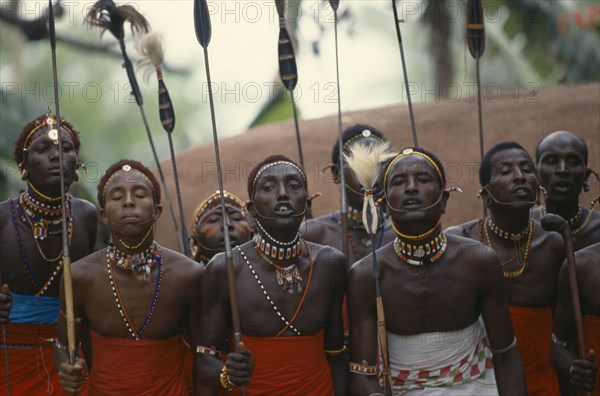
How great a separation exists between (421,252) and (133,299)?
1563 millimetres

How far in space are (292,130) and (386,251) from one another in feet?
18.7

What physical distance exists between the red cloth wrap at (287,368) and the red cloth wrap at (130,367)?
18.7 inches

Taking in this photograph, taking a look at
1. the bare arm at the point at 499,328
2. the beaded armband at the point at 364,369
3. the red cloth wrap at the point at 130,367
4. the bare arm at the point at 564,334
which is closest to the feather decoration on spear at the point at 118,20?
the red cloth wrap at the point at 130,367

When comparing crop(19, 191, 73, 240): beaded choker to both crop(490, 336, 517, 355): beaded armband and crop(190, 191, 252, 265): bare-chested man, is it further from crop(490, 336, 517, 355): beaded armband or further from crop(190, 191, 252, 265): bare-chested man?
crop(490, 336, 517, 355): beaded armband

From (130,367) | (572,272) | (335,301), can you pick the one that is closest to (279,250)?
(335,301)

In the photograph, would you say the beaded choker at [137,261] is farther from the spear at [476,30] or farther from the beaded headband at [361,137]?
the spear at [476,30]

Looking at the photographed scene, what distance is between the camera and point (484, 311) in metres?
4.53

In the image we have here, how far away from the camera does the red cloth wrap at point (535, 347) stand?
5263 mm

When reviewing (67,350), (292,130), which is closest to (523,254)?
(67,350)

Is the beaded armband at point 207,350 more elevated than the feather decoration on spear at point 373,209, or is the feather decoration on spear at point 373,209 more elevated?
the feather decoration on spear at point 373,209

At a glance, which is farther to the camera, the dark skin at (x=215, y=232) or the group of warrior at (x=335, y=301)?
the dark skin at (x=215, y=232)

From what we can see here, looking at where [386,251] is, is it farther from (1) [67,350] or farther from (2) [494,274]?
(1) [67,350]

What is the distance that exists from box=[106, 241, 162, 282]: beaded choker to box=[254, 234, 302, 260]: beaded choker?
0.59m

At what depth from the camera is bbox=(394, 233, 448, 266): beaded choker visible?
15.0 ft
